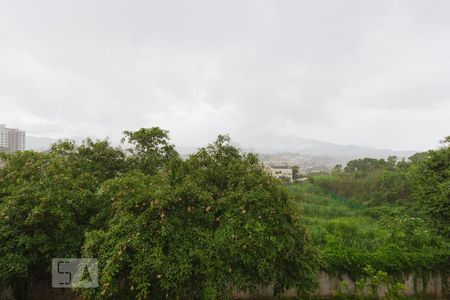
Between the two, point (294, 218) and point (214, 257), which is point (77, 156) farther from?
point (294, 218)

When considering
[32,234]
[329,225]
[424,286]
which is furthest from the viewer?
[329,225]

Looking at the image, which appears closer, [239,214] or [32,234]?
[239,214]

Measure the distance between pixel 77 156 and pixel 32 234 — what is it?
2.68m

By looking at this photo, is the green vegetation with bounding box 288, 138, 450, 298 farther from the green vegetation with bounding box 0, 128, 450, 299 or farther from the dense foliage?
the dense foliage

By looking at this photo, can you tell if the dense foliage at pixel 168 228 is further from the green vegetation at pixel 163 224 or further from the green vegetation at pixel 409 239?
the green vegetation at pixel 409 239

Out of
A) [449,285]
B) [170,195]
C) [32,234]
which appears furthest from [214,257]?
[449,285]

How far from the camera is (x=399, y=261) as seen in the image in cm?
861
